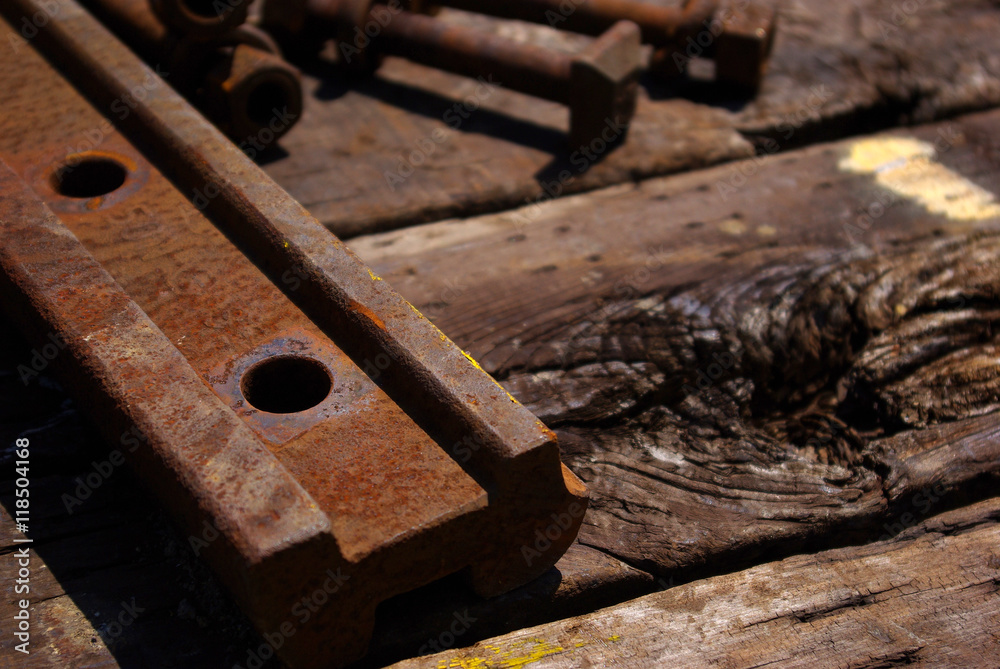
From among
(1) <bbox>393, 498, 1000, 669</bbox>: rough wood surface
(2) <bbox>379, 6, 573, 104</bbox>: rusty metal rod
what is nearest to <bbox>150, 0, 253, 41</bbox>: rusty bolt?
(2) <bbox>379, 6, 573, 104</bbox>: rusty metal rod

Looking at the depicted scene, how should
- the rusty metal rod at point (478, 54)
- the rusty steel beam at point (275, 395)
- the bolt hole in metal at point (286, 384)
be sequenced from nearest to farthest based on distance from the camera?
the rusty steel beam at point (275, 395)
the bolt hole in metal at point (286, 384)
the rusty metal rod at point (478, 54)

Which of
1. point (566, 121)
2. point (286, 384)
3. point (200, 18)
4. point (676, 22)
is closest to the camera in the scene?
point (286, 384)

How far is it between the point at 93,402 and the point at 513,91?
230 centimetres

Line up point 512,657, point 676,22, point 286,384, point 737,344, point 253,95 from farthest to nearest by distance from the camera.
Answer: point 676,22, point 253,95, point 737,344, point 286,384, point 512,657

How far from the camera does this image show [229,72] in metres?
2.81

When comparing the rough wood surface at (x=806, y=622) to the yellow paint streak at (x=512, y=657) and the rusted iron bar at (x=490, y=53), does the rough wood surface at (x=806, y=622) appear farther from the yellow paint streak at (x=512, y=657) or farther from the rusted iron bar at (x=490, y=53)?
the rusted iron bar at (x=490, y=53)

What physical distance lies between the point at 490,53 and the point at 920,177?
1.66 m

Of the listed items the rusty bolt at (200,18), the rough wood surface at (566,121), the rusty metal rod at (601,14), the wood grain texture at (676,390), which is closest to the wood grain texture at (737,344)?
the wood grain texture at (676,390)

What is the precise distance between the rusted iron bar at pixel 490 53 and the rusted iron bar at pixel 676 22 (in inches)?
6.6

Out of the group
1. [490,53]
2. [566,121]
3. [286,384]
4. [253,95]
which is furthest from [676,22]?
[286,384]

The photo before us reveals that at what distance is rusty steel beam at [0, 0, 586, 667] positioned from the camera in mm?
1330

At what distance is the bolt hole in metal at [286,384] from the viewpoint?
5.67 feet

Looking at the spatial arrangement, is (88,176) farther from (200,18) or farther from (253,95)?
(253,95)

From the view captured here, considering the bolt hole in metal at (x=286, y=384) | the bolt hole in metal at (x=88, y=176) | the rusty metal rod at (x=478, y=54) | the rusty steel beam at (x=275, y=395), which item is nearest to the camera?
the rusty steel beam at (x=275, y=395)
